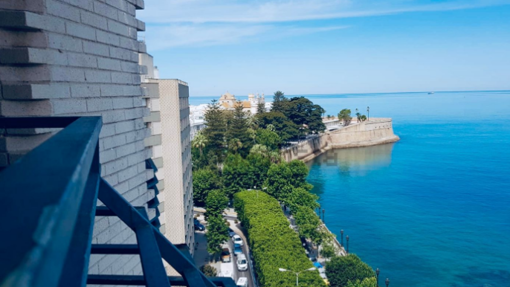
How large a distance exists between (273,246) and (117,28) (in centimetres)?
1875

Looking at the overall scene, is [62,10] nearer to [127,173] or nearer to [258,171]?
[127,173]

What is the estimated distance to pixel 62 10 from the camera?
15.1ft

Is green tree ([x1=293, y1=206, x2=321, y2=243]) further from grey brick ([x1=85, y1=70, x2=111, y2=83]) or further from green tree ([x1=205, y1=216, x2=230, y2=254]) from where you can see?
grey brick ([x1=85, y1=70, x2=111, y2=83])

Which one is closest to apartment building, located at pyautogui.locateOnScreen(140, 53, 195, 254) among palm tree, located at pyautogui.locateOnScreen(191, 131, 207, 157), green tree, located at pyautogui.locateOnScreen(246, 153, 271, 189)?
green tree, located at pyautogui.locateOnScreen(246, 153, 271, 189)

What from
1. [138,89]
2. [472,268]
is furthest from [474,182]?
[138,89]

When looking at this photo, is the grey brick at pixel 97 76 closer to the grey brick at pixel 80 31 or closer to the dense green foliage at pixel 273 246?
the grey brick at pixel 80 31

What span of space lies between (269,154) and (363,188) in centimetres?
1160

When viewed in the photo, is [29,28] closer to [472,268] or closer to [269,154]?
[472,268]

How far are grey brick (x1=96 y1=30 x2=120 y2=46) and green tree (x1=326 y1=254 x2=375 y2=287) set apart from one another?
1973cm

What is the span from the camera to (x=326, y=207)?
39.8 meters

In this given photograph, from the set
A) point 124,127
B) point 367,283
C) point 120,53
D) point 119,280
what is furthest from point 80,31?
point 367,283

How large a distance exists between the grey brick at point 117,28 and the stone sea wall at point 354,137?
6081 centimetres

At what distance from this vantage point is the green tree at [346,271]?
72.7ft

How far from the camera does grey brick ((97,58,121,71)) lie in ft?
18.0
